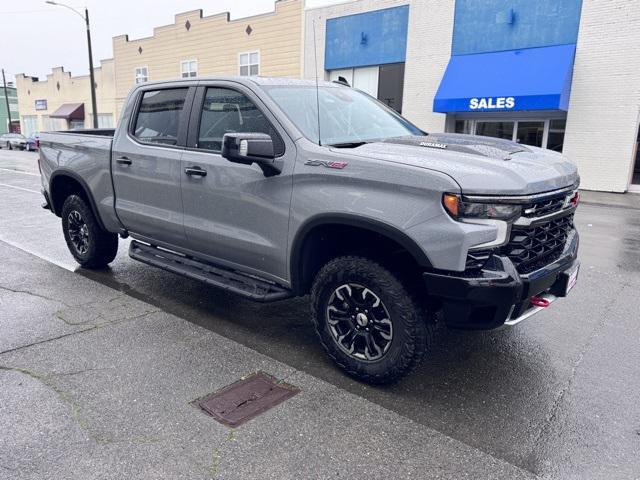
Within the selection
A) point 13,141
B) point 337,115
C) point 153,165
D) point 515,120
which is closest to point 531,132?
point 515,120

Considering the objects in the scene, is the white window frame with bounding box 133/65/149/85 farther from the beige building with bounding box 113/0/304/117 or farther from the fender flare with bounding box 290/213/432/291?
the fender flare with bounding box 290/213/432/291

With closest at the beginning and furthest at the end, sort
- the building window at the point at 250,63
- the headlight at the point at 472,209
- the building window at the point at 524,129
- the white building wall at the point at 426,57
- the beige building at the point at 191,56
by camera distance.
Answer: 1. the headlight at the point at 472,209
2. the building window at the point at 524,129
3. the white building wall at the point at 426,57
4. the beige building at the point at 191,56
5. the building window at the point at 250,63

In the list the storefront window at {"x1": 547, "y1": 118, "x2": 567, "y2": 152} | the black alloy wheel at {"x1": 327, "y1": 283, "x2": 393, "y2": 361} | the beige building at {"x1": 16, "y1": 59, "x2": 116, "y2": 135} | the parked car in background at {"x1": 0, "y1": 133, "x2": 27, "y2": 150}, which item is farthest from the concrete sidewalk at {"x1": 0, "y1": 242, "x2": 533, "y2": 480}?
the parked car in background at {"x1": 0, "y1": 133, "x2": 27, "y2": 150}

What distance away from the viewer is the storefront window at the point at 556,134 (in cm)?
1670

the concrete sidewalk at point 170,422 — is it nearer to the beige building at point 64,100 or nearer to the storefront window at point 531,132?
the storefront window at point 531,132

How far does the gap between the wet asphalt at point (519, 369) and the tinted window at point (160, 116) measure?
159 cm

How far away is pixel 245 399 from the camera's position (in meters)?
3.25

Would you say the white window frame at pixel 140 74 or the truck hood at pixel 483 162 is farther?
the white window frame at pixel 140 74

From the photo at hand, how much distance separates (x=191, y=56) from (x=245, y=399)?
28.7 meters

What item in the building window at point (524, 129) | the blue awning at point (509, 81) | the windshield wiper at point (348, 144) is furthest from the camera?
the building window at point (524, 129)

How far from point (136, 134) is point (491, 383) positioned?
151 inches

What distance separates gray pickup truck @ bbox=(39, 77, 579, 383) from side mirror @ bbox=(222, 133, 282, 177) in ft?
0.03

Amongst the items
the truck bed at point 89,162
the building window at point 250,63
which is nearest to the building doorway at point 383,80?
the building window at point 250,63

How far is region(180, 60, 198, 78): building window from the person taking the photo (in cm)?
2864
